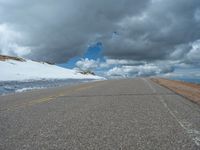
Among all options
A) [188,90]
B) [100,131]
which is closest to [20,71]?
[188,90]

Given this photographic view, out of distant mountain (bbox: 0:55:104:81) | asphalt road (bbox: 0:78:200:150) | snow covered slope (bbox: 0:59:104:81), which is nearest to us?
asphalt road (bbox: 0:78:200:150)

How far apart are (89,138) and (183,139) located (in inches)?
66.9

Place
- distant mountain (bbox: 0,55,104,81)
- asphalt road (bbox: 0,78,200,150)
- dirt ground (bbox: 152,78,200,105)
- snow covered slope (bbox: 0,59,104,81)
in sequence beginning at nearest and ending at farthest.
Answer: asphalt road (bbox: 0,78,200,150) → dirt ground (bbox: 152,78,200,105) → snow covered slope (bbox: 0,59,104,81) → distant mountain (bbox: 0,55,104,81)

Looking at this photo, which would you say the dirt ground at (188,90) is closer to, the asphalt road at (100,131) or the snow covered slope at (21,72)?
the asphalt road at (100,131)

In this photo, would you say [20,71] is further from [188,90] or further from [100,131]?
[100,131]

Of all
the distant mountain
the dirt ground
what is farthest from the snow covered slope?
the dirt ground

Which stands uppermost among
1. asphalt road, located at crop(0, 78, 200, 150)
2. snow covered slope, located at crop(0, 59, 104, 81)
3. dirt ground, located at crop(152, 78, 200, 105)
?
snow covered slope, located at crop(0, 59, 104, 81)

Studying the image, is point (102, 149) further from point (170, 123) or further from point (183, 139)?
point (170, 123)

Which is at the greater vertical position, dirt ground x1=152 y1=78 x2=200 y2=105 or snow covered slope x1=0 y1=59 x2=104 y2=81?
snow covered slope x1=0 y1=59 x2=104 y2=81

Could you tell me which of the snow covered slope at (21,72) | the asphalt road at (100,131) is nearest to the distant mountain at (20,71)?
the snow covered slope at (21,72)

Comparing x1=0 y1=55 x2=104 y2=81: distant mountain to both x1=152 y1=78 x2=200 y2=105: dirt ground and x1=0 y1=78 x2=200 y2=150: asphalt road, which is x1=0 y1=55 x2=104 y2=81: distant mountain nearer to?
x1=152 y1=78 x2=200 y2=105: dirt ground

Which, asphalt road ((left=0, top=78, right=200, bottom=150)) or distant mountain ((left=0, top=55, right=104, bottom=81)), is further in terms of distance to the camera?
distant mountain ((left=0, top=55, right=104, bottom=81))

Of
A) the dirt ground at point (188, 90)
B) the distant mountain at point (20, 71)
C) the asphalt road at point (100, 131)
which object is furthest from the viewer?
the distant mountain at point (20, 71)

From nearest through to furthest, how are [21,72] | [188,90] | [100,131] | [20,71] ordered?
[100,131], [188,90], [21,72], [20,71]
